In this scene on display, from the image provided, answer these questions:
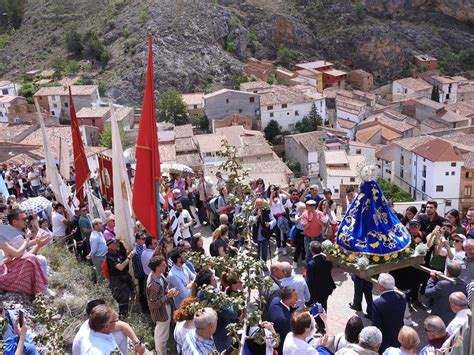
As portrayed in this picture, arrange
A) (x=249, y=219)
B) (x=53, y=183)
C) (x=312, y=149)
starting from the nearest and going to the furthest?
(x=249, y=219) → (x=53, y=183) → (x=312, y=149)

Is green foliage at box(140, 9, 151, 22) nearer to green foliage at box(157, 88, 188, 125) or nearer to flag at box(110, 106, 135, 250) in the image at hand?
green foliage at box(157, 88, 188, 125)

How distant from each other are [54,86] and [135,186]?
54.7m

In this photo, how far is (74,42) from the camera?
66.3m

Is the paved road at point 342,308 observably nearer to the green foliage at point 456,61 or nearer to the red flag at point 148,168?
the red flag at point 148,168

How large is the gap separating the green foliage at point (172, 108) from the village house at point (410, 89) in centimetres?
2922

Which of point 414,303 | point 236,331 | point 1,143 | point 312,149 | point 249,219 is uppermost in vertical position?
point 249,219

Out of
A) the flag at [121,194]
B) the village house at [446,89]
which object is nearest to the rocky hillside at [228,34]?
the village house at [446,89]

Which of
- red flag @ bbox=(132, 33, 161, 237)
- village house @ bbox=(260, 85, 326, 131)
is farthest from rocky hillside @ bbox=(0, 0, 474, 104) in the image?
red flag @ bbox=(132, 33, 161, 237)

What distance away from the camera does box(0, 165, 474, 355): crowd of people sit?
4.93 m

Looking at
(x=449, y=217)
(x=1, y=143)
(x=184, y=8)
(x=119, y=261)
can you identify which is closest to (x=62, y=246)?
(x=119, y=261)

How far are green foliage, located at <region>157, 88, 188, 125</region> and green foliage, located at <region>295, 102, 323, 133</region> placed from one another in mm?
12436

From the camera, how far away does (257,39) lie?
245 ft

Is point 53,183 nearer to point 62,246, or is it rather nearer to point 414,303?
point 62,246

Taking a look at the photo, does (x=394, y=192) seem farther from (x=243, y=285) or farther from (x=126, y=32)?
(x=126, y=32)
